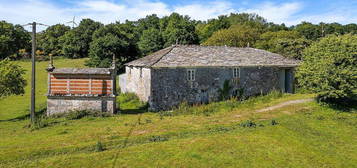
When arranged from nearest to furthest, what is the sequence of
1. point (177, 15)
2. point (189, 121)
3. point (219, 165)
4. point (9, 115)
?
point (219, 165) < point (189, 121) < point (9, 115) < point (177, 15)

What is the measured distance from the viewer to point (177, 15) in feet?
288

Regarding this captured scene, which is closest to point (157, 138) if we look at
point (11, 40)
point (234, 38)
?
point (234, 38)

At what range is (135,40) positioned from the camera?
71312 mm

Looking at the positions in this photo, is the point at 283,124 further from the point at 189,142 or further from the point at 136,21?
the point at 136,21

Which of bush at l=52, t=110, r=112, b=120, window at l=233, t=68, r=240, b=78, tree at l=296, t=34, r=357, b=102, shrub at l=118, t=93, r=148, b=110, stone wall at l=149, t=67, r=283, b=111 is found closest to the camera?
bush at l=52, t=110, r=112, b=120

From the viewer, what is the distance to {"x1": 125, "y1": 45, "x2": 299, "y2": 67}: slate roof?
84.0 ft

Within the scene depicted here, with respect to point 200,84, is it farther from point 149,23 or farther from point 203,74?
point 149,23

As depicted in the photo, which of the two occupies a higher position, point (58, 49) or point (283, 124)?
point (58, 49)

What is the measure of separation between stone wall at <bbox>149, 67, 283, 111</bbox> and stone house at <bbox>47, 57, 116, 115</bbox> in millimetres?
4186

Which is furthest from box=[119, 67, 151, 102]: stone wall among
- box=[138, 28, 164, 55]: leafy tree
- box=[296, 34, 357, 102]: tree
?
box=[138, 28, 164, 55]: leafy tree

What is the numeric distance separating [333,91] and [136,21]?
92.4m

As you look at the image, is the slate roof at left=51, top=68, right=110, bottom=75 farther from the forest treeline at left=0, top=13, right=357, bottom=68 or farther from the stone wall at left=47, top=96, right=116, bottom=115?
the forest treeline at left=0, top=13, right=357, bottom=68

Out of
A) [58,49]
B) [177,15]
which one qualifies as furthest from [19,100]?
[177,15]

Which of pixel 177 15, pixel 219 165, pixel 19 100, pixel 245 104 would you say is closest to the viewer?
pixel 219 165
